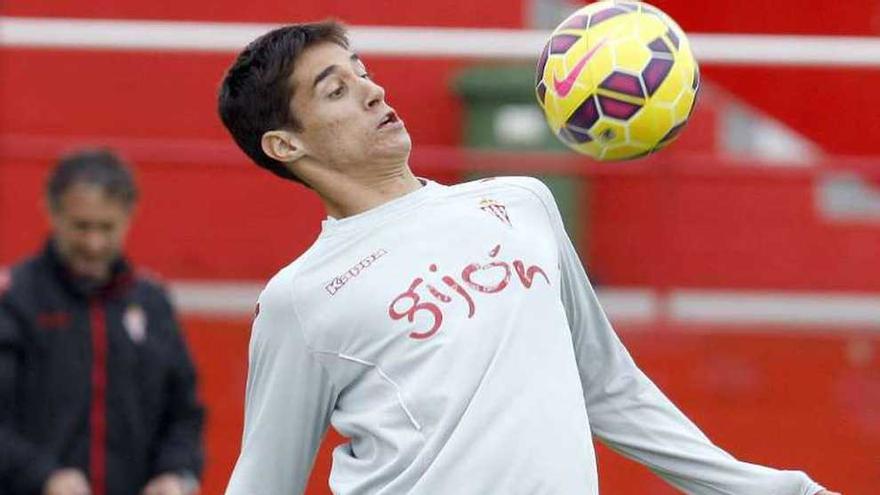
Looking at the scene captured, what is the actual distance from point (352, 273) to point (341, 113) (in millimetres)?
369

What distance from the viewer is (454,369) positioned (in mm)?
3887

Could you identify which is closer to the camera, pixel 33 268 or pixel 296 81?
pixel 296 81

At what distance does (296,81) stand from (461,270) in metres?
0.59

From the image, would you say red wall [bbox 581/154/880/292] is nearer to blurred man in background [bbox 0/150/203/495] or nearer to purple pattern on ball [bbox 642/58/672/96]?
blurred man in background [bbox 0/150/203/495]

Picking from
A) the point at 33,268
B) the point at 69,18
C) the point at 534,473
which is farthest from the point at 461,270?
the point at 69,18

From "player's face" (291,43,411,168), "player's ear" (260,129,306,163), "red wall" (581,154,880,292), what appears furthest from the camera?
"red wall" (581,154,880,292)

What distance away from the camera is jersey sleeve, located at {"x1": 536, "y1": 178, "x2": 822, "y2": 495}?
4078 millimetres

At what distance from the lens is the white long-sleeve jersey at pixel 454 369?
3.87 m

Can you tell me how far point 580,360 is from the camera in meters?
4.24

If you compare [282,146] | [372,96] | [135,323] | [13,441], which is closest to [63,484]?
[13,441]

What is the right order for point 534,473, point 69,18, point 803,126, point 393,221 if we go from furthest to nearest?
point 69,18 < point 803,126 < point 393,221 < point 534,473

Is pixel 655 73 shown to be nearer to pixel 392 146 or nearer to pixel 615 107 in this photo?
pixel 615 107

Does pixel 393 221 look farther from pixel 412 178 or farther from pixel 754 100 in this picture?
pixel 754 100

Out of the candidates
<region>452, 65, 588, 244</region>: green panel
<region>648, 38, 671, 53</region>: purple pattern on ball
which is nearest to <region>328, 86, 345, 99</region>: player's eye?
<region>648, 38, 671, 53</region>: purple pattern on ball
